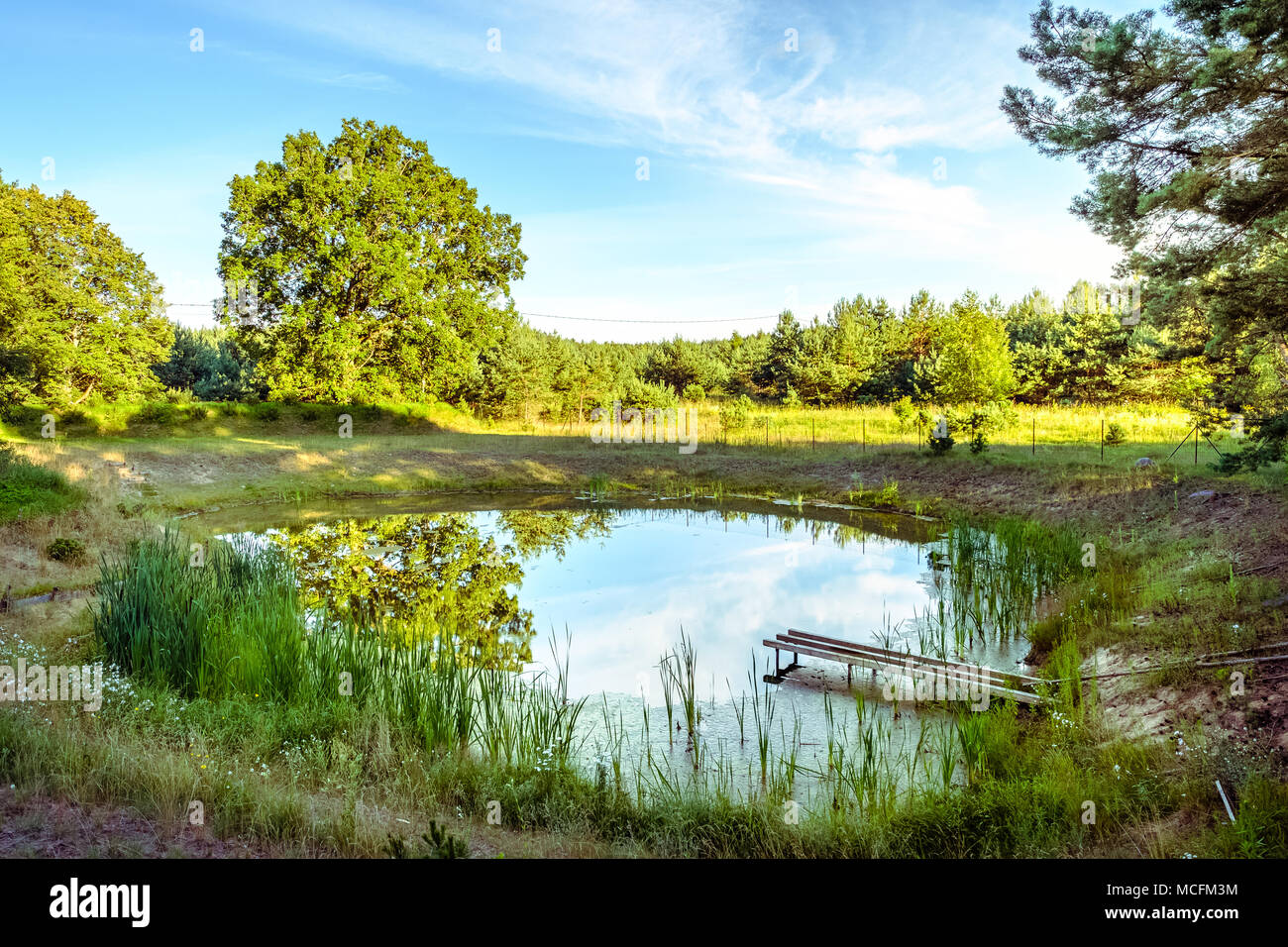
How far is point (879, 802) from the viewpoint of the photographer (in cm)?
507

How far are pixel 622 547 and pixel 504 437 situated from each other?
17.9m

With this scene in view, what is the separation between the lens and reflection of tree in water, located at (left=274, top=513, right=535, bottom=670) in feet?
30.9

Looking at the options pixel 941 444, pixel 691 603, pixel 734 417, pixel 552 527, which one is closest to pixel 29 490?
pixel 552 527

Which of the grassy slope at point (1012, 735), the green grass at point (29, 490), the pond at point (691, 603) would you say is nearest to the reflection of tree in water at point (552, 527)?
the pond at point (691, 603)

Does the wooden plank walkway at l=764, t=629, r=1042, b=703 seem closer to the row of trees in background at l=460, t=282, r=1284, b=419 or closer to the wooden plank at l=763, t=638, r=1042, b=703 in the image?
the wooden plank at l=763, t=638, r=1042, b=703

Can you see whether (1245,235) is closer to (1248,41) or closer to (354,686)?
(1248,41)

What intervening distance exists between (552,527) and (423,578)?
5.70 m

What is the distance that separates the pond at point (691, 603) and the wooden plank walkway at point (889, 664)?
217mm

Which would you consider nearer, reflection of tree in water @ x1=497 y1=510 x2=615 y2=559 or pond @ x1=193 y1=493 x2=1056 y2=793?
pond @ x1=193 y1=493 x2=1056 y2=793

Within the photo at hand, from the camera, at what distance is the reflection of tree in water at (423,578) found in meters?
9.41

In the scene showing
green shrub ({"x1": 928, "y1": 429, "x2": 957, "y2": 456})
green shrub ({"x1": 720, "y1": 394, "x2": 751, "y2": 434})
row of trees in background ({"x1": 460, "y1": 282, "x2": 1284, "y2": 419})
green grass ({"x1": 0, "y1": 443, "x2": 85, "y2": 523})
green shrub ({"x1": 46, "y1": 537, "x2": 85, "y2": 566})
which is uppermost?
row of trees in background ({"x1": 460, "y1": 282, "x2": 1284, "y2": 419})

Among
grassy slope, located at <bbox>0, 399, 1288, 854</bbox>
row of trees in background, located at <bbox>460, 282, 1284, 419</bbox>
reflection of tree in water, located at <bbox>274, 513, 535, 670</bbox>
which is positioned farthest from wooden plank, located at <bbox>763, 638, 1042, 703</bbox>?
row of trees in background, located at <bbox>460, 282, 1284, 419</bbox>

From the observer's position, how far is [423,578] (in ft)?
41.5

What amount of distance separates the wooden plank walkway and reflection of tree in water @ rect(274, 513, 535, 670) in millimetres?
3122
